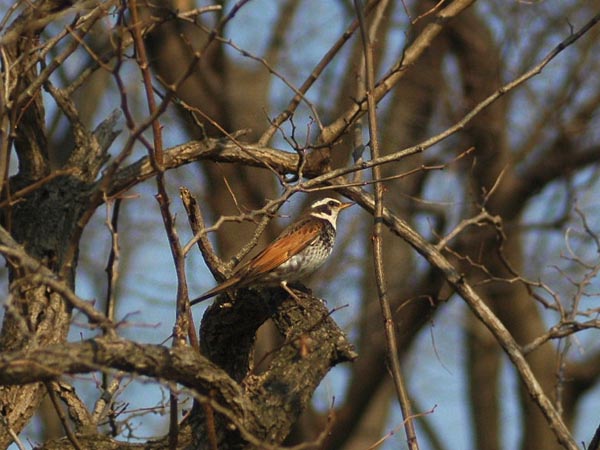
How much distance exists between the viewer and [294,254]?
22.2 feet

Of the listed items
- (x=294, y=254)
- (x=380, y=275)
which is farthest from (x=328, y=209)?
(x=380, y=275)

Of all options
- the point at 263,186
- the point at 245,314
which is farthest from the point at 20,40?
the point at 263,186

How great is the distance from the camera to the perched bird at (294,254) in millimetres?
5938

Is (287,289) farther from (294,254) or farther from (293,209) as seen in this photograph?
(293,209)

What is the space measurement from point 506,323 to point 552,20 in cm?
358

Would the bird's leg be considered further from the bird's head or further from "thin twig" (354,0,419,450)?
the bird's head

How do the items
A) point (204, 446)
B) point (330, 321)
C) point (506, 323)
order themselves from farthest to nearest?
point (506, 323) < point (330, 321) < point (204, 446)

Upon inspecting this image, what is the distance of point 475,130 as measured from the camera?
11273 millimetres

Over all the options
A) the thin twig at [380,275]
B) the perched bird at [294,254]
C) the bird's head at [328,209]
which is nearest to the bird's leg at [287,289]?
the perched bird at [294,254]

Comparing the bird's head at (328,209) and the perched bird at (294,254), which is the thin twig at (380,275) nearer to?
the perched bird at (294,254)

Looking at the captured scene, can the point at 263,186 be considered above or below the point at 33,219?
above

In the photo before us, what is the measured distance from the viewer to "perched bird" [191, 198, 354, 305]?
19.5ft

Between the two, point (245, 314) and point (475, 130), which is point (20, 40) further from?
point (475, 130)

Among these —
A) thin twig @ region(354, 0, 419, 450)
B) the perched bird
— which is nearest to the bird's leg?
the perched bird
